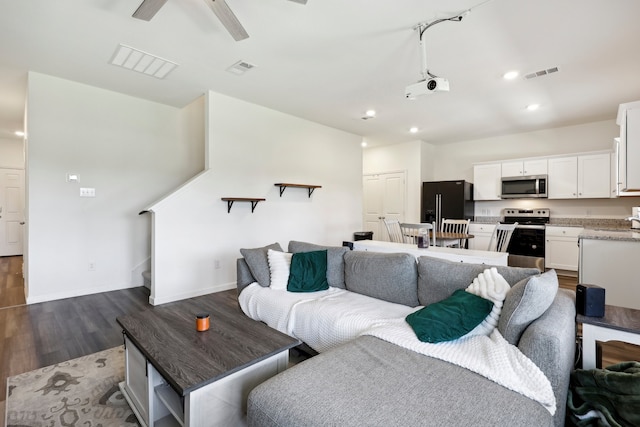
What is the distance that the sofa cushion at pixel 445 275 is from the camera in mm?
1923

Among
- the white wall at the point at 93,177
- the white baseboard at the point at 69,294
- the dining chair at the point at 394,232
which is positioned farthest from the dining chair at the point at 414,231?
the white baseboard at the point at 69,294

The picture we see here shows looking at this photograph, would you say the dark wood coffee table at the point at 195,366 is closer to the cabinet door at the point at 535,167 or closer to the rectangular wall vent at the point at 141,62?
the rectangular wall vent at the point at 141,62

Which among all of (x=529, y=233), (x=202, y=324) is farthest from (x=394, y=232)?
(x=202, y=324)

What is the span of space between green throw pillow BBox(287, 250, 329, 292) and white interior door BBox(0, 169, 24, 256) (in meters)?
7.66

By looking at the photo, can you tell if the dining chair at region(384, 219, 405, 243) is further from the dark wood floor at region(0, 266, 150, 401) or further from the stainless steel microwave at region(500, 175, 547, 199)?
the dark wood floor at region(0, 266, 150, 401)

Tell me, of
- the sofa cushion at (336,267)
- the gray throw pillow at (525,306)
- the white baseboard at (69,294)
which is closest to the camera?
the gray throw pillow at (525,306)

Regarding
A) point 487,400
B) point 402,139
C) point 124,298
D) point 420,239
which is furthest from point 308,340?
point 402,139

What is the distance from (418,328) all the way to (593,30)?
3.04 m

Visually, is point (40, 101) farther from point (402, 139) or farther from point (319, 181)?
point (402, 139)

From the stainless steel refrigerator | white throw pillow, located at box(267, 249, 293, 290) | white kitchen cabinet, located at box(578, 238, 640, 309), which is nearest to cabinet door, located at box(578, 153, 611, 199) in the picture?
the stainless steel refrigerator

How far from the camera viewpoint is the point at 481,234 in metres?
5.99

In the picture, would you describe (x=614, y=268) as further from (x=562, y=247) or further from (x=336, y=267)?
(x=562, y=247)

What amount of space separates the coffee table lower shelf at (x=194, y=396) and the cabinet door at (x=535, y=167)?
600cm

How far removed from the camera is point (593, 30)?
2.64m
